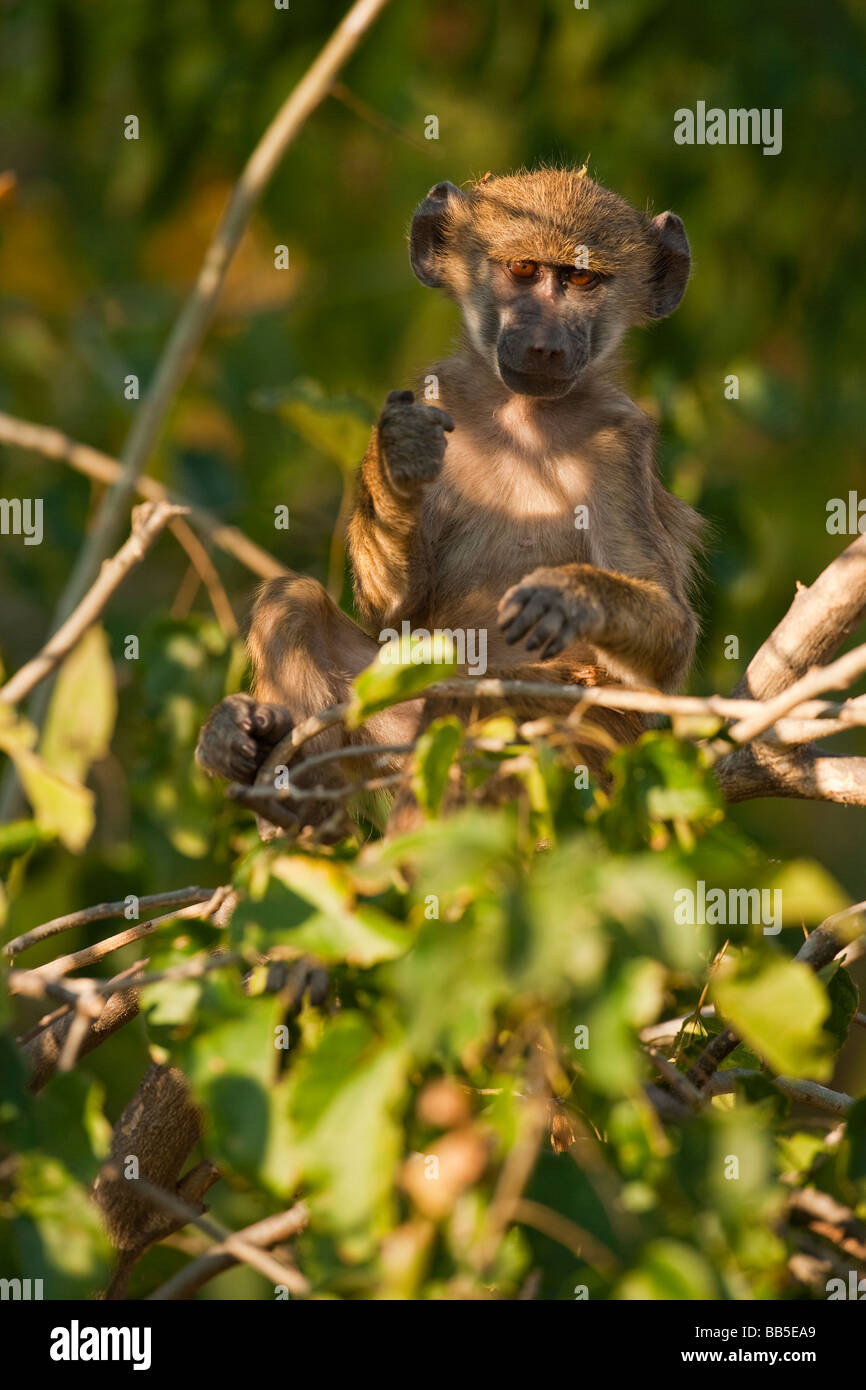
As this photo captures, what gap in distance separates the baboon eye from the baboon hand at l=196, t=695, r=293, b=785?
1954 mm

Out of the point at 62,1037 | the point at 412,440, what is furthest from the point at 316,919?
the point at 412,440

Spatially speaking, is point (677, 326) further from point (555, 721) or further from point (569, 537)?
point (555, 721)

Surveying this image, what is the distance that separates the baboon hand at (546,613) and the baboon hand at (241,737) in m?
0.74

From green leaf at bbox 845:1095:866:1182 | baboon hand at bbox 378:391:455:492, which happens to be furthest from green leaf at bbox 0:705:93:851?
baboon hand at bbox 378:391:455:492

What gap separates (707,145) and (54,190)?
4622 millimetres

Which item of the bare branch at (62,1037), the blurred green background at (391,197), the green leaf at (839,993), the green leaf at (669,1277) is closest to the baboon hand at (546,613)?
the green leaf at (839,993)

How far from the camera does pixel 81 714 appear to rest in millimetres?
3352

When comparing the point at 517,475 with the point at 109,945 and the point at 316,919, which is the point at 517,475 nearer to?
the point at 109,945

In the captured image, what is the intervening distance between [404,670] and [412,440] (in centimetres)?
197

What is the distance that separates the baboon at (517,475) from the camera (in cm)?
488

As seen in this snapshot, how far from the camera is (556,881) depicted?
225cm

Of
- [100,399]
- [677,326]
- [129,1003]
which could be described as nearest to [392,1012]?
[129,1003]

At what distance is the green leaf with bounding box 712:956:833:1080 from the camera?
2465 mm

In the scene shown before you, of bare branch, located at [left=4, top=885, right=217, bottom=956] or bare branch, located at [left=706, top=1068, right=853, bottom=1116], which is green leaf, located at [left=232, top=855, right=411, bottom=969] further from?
bare branch, located at [left=706, top=1068, right=853, bottom=1116]
